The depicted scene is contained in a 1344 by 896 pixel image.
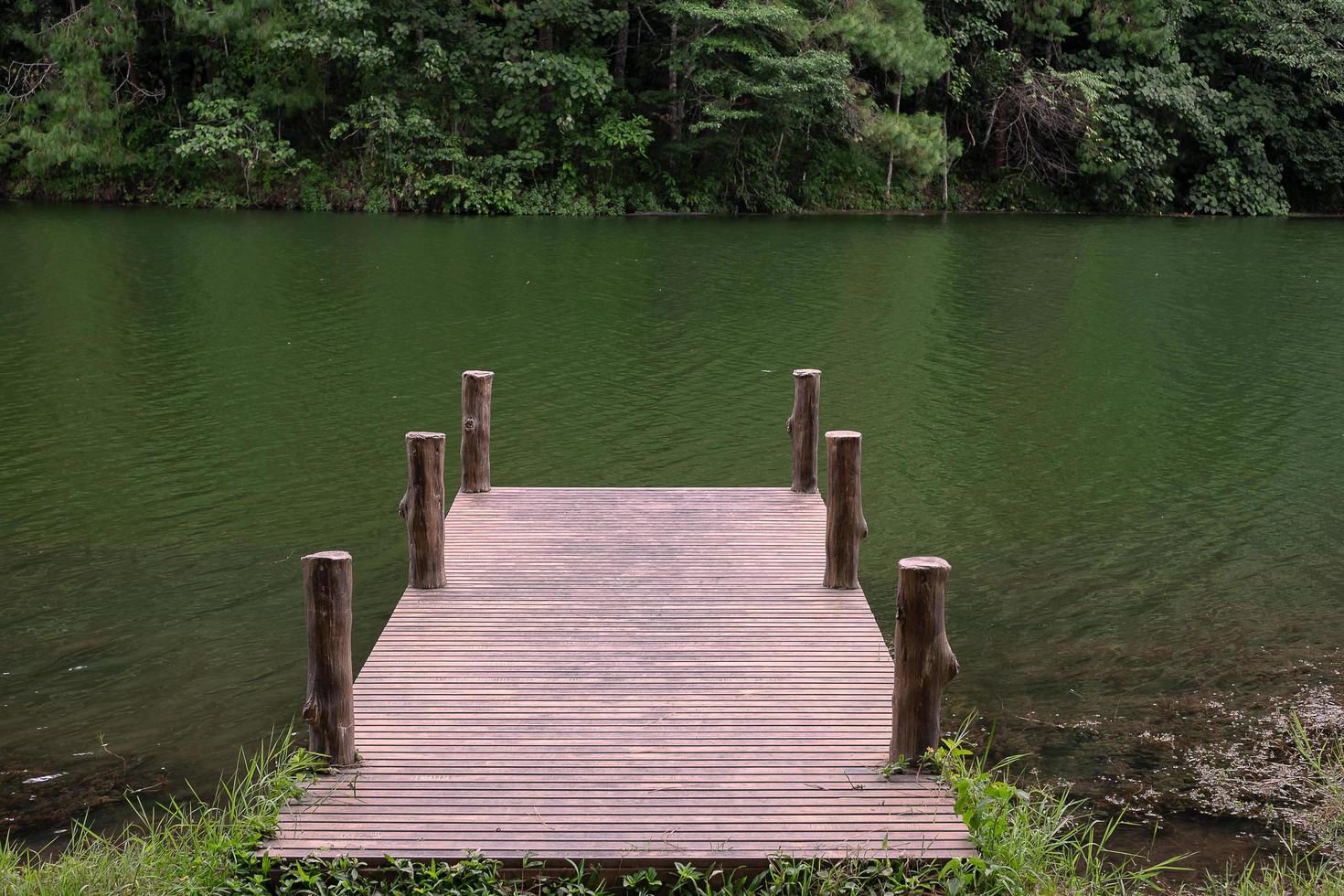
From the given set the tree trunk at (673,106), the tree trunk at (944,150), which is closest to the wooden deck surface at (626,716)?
the tree trunk at (673,106)

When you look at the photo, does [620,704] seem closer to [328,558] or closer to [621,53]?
[328,558]

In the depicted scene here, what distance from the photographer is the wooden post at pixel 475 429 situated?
8109 mm

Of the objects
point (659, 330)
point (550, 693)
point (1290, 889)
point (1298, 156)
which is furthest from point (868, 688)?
point (1298, 156)

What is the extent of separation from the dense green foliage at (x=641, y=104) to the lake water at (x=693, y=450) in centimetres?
687

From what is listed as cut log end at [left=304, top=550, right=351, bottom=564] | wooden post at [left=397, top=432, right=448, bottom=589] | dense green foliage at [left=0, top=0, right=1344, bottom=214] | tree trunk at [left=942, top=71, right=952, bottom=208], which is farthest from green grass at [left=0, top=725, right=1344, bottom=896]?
tree trunk at [left=942, top=71, right=952, bottom=208]

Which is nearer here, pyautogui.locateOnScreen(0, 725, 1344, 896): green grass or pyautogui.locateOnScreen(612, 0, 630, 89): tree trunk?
pyautogui.locateOnScreen(0, 725, 1344, 896): green grass

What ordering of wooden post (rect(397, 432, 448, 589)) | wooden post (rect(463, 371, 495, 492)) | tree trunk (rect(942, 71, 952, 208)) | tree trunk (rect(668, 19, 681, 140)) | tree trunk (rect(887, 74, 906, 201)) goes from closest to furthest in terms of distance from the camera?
wooden post (rect(397, 432, 448, 589)) < wooden post (rect(463, 371, 495, 492)) < tree trunk (rect(668, 19, 681, 140)) < tree trunk (rect(887, 74, 906, 201)) < tree trunk (rect(942, 71, 952, 208))

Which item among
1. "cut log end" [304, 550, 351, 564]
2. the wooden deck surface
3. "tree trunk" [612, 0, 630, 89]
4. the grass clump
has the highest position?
"tree trunk" [612, 0, 630, 89]

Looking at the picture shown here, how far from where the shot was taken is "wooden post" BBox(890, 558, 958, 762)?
462 centimetres

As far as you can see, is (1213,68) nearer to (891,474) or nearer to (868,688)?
(891,474)

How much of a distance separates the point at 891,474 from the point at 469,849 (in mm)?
6508

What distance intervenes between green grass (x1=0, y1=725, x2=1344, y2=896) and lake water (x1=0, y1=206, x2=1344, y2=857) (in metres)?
0.59

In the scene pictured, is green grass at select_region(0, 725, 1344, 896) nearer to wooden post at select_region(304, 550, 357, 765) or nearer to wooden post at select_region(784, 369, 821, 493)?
wooden post at select_region(304, 550, 357, 765)

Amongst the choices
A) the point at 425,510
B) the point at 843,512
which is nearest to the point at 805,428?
the point at 843,512
